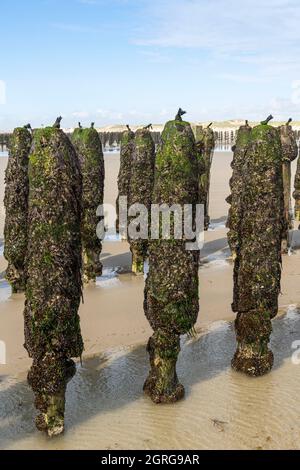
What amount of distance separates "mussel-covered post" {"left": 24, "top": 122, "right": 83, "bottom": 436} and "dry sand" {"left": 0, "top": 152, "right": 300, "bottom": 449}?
83 cm

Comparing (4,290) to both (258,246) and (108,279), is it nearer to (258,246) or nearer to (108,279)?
(108,279)

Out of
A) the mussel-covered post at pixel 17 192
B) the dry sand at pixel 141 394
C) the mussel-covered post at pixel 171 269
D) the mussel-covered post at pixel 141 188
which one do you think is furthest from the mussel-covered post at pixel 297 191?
the mussel-covered post at pixel 171 269

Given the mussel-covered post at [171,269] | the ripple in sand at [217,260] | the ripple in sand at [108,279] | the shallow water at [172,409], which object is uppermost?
the mussel-covered post at [171,269]

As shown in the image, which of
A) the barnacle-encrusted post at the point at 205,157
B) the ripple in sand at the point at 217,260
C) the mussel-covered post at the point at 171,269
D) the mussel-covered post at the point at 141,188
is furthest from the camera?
the barnacle-encrusted post at the point at 205,157

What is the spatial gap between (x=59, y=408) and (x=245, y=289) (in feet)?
14.6

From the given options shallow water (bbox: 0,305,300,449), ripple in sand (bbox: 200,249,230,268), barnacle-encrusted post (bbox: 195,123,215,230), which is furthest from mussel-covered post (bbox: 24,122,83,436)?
barnacle-encrusted post (bbox: 195,123,215,230)

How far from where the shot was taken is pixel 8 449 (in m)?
8.80

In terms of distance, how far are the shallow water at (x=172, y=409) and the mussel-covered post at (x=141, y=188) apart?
7.02 meters

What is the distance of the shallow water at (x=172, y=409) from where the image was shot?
9008mm

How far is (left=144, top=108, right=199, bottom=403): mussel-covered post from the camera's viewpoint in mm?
9914

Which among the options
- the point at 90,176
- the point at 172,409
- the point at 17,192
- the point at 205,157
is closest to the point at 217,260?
the point at 205,157

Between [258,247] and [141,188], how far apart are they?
8.54 metres

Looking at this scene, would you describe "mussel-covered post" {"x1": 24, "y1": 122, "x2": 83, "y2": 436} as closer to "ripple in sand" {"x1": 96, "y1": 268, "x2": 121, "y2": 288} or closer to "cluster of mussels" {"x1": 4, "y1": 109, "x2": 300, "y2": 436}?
"cluster of mussels" {"x1": 4, "y1": 109, "x2": 300, "y2": 436}

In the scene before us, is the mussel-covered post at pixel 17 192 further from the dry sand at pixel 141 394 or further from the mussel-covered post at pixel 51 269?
the mussel-covered post at pixel 51 269
